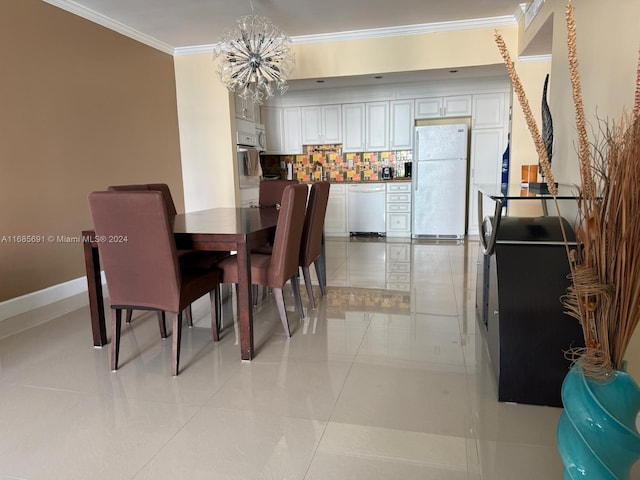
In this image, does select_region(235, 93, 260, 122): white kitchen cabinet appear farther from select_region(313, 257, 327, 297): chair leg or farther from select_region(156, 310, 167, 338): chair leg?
select_region(156, 310, 167, 338): chair leg

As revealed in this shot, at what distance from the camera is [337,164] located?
7352 mm

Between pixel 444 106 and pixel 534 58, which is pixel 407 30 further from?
pixel 444 106

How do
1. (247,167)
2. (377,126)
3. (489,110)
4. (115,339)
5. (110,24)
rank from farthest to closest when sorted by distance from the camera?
(377,126), (489,110), (247,167), (110,24), (115,339)

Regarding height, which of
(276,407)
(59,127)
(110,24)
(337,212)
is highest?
(110,24)

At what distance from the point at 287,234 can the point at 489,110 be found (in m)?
5.00

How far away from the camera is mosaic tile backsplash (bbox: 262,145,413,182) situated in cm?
715

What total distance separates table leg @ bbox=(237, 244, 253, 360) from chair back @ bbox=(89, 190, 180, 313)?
34 cm

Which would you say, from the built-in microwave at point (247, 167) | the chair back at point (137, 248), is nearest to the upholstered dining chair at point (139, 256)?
the chair back at point (137, 248)

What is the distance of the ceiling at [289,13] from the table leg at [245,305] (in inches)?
102

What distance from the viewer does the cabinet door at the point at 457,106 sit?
640 centimetres

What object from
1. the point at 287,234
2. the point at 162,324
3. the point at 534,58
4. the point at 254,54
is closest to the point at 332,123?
the point at 534,58

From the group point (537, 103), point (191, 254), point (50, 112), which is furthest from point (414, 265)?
point (50, 112)

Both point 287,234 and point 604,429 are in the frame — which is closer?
point 604,429

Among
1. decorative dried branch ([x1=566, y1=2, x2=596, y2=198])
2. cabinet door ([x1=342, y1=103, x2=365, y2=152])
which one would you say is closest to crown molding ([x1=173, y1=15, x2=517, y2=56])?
cabinet door ([x1=342, y1=103, x2=365, y2=152])
